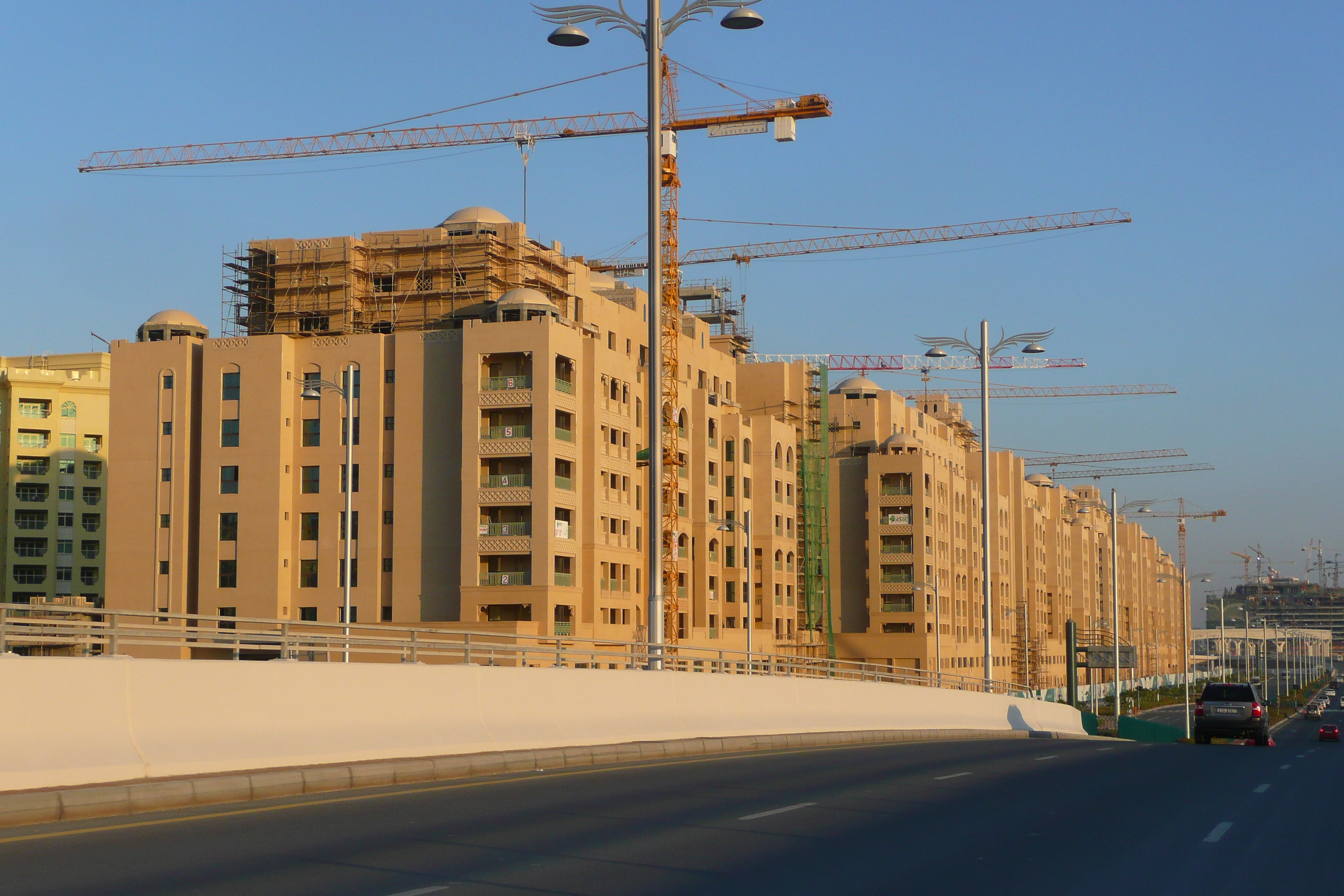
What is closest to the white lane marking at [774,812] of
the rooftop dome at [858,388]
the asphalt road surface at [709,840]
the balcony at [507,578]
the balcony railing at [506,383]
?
the asphalt road surface at [709,840]

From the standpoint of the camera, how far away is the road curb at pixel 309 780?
526 inches

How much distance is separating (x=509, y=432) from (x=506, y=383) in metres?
2.41

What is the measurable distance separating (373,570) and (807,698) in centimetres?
4528

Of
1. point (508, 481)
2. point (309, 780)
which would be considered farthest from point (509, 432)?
point (309, 780)

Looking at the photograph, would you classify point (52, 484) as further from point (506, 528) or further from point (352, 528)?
point (506, 528)

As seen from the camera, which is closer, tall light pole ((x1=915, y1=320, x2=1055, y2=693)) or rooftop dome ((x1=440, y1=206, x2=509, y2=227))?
tall light pole ((x1=915, y1=320, x2=1055, y2=693))

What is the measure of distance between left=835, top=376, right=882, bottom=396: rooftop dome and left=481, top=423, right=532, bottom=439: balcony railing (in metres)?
59.4

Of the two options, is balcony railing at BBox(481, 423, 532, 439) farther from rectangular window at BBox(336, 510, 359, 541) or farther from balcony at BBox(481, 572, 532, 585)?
rectangular window at BBox(336, 510, 359, 541)

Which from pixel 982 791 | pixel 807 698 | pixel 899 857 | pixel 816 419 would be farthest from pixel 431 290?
pixel 899 857

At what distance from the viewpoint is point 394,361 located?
74500 millimetres

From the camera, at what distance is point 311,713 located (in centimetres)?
1714

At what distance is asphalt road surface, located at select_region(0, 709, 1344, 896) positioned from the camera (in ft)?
34.7

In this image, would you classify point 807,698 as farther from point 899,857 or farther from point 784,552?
point 784,552

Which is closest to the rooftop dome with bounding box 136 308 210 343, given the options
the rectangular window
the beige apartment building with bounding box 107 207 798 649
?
the beige apartment building with bounding box 107 207 798 649
